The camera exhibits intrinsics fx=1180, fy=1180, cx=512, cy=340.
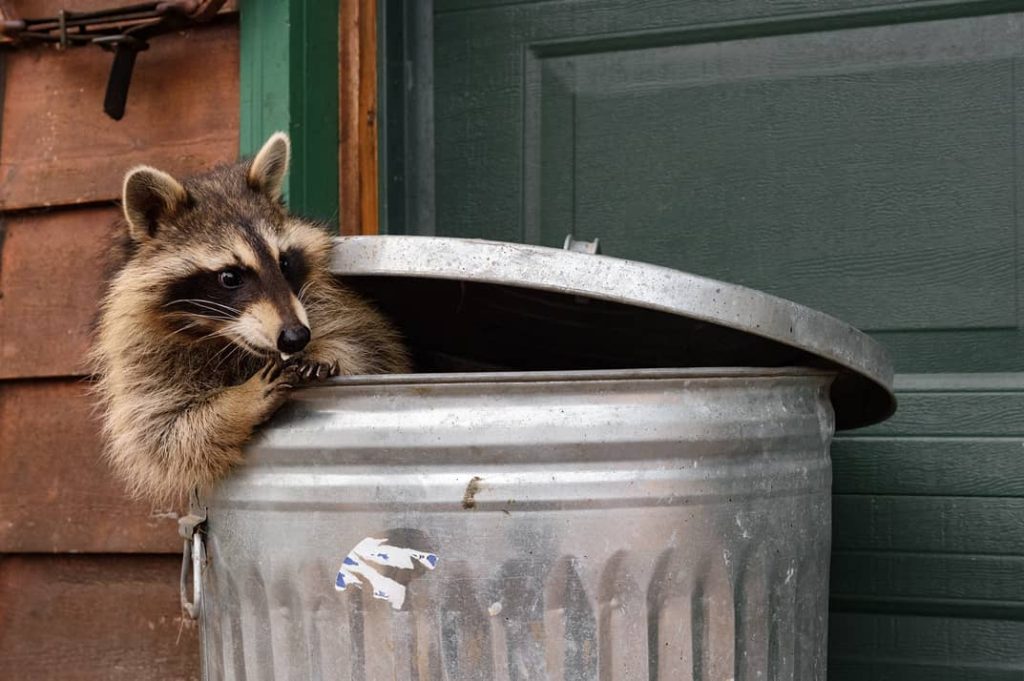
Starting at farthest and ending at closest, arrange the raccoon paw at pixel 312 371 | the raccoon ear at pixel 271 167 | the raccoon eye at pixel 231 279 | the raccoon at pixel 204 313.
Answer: the raccoon ear at pixel 271 167 → the raccoon eye at pixel 231 279 → the raccoon at pixel 204 313 → the raccoon paw at pixel 312 371

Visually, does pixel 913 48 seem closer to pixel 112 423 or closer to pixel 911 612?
pixel 911 612

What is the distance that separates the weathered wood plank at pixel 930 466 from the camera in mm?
2303

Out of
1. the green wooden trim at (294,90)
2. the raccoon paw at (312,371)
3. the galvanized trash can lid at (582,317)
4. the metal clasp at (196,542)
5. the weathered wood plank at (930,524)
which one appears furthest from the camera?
the green wooden trim at (294,90)

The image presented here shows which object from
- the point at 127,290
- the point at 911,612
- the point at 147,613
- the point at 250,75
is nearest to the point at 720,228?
the point at 911,612

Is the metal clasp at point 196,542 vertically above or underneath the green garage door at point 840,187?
underneath

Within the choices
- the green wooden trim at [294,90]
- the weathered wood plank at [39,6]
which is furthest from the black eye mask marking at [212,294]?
the weathered wood plank at [39,6]

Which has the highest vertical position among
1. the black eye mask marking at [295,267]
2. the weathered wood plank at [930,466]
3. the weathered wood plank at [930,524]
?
the black eye mask marking at [295,267]

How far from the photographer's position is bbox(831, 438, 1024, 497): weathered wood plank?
7.55ft

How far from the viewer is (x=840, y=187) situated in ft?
8.11

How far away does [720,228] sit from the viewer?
2545 mm

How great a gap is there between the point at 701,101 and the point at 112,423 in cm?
141

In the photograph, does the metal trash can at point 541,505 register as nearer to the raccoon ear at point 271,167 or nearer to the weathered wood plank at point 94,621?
the raccoon ear at point 271,167

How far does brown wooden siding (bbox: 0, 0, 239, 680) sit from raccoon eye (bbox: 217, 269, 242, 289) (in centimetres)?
65

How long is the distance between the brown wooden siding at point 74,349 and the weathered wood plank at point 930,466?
1.41m
